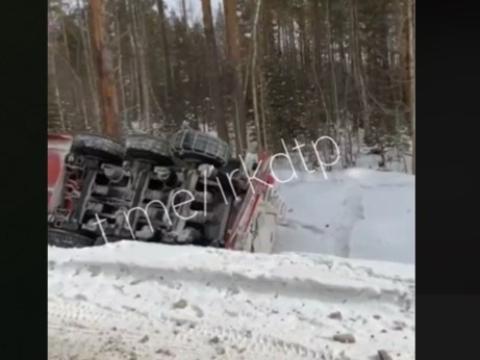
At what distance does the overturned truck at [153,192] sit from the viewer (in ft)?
6.18

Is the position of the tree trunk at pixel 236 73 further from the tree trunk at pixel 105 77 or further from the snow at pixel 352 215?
the tree trunk at pixel 105 77

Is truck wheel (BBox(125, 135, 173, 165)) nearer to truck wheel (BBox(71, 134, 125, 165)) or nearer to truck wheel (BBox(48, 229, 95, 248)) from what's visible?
truck wheel (BBox(71, 134, 125, 165))

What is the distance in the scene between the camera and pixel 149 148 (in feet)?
6.26

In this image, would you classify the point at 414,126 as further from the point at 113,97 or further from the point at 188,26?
the point at 113,97

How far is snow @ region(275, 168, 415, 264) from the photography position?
6.05 ft

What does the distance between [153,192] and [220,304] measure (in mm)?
395

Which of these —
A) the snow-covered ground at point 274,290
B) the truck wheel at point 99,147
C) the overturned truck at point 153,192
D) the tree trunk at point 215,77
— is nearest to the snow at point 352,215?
the snow-covered ground at point 274,290

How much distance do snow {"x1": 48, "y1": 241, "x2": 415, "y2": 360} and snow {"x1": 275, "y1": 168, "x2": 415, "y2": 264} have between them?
0.14ft

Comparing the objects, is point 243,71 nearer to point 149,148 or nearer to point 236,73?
point 236,73

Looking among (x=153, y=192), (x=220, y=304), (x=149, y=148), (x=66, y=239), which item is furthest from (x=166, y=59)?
(x=220, y=304)

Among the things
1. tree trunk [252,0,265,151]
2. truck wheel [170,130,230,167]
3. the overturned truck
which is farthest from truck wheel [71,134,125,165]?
tree trunk [252,0,265,151]
